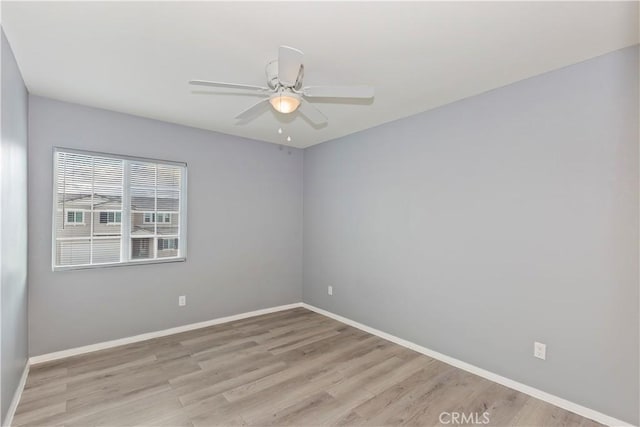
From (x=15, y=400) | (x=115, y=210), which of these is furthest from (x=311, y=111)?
(x=15, y=400)

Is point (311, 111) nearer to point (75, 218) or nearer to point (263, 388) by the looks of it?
point (263, 388)

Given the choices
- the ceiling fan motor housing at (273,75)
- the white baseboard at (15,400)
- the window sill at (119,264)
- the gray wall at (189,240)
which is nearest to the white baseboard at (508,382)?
the gray wall at (189,240)

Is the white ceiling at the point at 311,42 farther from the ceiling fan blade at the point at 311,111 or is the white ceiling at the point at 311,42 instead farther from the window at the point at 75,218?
the window at the point at 75,218

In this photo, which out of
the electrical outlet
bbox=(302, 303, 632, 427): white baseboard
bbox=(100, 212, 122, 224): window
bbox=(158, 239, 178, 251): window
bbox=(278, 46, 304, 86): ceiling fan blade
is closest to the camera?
bbox=(278, 46, 304, 86): ceiling fan blade

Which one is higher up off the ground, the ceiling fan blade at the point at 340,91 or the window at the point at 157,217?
the ceiling fan blade at the point at 340,91

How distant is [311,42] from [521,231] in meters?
2.15

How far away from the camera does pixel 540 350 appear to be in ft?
7.96

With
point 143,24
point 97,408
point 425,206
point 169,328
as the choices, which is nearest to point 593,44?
point 425,206

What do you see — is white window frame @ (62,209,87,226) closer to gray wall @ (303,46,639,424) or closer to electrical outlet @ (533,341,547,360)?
gray wall @ (303,46,639,424)

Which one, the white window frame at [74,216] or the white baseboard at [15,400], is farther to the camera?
the white window frame at [74,216]

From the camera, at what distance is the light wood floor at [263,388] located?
2.18 metres

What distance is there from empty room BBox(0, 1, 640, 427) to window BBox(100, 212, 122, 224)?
0.04 feet

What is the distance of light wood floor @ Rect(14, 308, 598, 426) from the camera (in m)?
2.18

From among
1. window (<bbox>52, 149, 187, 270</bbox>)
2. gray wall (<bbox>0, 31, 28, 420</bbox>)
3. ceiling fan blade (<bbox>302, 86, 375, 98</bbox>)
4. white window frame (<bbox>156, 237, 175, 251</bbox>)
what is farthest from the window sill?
ceiling fan blade (<bbox>302, 86, 375, 98</bbox>)
